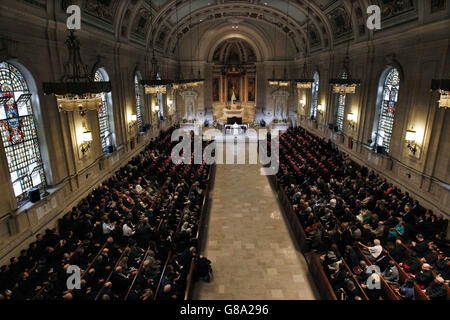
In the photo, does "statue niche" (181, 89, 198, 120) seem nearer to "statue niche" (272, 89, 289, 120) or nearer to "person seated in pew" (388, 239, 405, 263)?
"statue niche" (272, 89, 289, 120)

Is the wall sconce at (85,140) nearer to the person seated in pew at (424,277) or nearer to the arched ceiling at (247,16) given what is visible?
the arched ceiling at (247,16)

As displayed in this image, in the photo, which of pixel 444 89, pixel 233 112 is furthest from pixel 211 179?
pixel 233 112

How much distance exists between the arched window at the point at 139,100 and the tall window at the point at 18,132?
9.19m

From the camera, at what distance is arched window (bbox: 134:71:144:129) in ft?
55.0

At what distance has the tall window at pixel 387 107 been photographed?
469 inches

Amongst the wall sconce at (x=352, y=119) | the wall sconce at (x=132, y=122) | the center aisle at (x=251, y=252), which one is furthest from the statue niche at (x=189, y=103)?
the center aisle at (x=251, y=252)

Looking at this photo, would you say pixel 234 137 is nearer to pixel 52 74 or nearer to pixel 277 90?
pixel 277 90

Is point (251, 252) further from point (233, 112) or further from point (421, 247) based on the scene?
point (233, 112)

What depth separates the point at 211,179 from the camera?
46.8 ft

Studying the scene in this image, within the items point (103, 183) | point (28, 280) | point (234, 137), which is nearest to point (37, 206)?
point (28, 280)

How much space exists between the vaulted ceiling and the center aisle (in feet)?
29.4

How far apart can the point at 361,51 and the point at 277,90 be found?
14.1 meters

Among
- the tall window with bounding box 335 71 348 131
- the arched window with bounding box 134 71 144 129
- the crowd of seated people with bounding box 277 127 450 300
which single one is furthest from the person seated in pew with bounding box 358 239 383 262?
the arched window with bounding box 134 71 144 129

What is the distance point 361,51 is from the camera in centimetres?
1383
